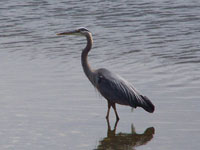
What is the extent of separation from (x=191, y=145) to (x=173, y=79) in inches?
152

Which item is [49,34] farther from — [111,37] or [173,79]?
[173,79]

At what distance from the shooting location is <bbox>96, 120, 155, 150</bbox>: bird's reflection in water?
914cm

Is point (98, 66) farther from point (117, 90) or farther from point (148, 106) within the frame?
point (148, 106)

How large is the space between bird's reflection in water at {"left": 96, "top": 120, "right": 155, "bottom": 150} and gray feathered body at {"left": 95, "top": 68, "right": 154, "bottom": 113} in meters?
0.65

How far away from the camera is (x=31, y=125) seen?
9930 millimetres

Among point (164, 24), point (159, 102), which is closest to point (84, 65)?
point (159, 102)

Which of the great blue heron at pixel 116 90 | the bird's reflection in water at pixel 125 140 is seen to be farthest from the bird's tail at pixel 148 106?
the bird's reflection in water at pixel 125 140

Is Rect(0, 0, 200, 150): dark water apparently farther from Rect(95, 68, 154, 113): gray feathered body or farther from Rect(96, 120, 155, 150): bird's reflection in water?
Rect(95, 68, 154, 113): gray feathered body

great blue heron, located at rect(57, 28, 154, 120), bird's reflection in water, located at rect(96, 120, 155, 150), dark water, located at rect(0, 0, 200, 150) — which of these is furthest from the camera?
great blue heron, located at rect(57, 28, 154, 120)

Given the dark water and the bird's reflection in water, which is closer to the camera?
the bird's reflection in water

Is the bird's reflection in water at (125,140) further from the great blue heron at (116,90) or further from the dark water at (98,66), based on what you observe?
the great blue heron at (116,90)

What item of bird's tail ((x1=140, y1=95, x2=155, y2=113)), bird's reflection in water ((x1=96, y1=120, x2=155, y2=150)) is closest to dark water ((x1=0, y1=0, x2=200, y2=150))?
bird's reflection in water ((x1=96, y1=120, x2=155, y2=150))

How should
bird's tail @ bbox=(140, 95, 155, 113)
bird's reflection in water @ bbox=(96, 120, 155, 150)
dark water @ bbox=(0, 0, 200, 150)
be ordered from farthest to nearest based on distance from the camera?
bird's tail @ bbox=(140, 95, 155, 113) < dark water @ bbox=(0, 0, 200, 150) < bird's reflection in water @ bbox=(96, 120, 155, 150)

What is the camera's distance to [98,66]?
14.0 meters
